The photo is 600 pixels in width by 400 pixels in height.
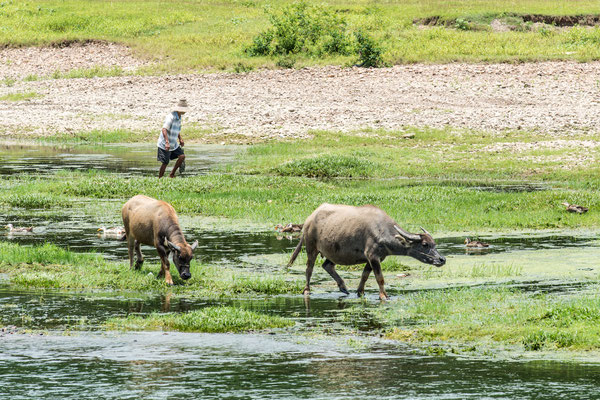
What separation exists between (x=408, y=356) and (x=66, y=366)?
12.6ft

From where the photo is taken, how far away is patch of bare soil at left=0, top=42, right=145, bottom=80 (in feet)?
183

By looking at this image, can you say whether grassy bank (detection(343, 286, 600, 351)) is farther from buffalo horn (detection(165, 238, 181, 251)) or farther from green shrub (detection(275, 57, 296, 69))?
green shrub (detection(275, 57, 296, 69))

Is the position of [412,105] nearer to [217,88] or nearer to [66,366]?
[217,88]

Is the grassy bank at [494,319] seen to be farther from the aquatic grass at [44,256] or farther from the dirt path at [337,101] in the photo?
the dirt path at [337,101]

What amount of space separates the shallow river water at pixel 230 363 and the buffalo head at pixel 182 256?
1.66 ft

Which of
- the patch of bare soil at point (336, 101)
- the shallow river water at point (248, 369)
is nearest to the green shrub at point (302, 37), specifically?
the patch of bare soil at point (336, 101)

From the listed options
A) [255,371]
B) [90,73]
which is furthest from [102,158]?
[255,371]

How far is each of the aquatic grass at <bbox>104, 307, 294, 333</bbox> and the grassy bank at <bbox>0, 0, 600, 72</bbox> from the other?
35.2m

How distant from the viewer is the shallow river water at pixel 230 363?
33.9 ft

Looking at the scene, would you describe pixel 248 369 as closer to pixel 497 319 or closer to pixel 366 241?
pixel 497 319

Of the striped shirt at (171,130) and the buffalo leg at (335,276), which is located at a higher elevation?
the striped shirt at (171,130)

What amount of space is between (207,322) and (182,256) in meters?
2.57

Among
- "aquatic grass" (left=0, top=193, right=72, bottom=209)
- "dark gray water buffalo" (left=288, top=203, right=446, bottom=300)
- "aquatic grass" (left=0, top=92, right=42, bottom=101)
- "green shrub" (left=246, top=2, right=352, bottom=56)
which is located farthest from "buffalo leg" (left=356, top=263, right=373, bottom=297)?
"green shrub" (left=246, top=2, right=352, bottom=56)

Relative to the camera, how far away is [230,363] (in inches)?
452
